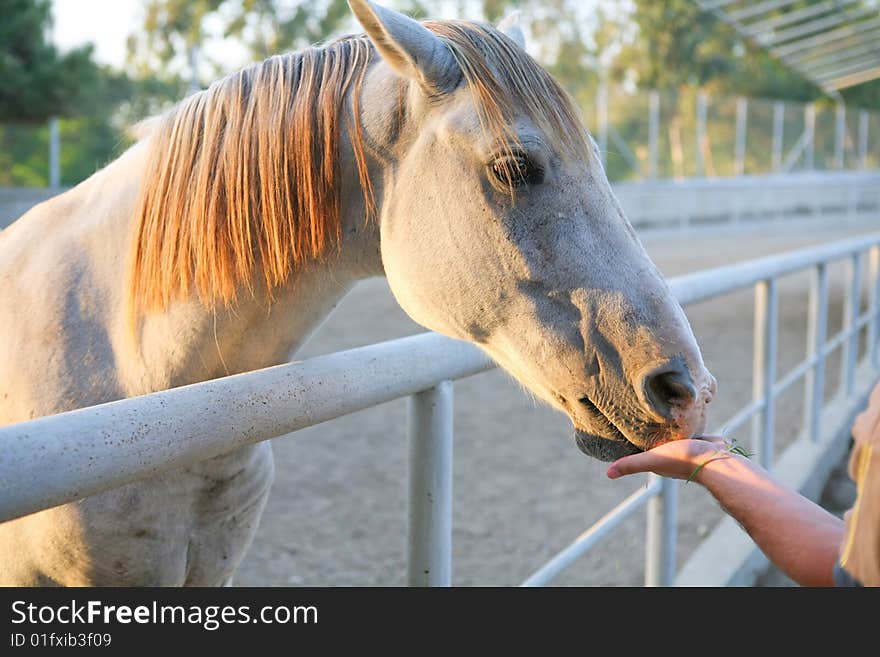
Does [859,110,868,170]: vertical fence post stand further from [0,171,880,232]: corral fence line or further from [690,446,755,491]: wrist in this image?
[690,446,755,491]: wrist

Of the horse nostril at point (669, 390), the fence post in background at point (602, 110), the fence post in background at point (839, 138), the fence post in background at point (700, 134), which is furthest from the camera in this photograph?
the fence post in background at point (839, 138)

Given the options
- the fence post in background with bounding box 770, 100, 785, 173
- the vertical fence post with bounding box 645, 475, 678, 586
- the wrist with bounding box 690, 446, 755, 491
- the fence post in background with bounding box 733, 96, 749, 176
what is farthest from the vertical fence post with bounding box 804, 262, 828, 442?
the fence post in background with bounding box 770, 100, 785, 173

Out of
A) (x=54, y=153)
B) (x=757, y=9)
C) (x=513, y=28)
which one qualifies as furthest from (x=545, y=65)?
(x=757, y=9)

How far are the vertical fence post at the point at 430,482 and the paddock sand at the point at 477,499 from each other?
1225 mm

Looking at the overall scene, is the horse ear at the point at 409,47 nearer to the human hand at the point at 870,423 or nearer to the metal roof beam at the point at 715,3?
the human hand at the point at 870,423

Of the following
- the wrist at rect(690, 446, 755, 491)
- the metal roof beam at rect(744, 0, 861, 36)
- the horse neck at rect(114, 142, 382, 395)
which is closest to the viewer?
the wrist at rect(690, 446, 755, 491)

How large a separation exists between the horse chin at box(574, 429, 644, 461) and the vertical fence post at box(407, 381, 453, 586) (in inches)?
10.7

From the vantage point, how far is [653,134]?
18.7 meters

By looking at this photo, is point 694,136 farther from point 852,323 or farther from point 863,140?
point 852,323

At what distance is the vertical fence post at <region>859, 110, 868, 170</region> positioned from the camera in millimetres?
26033

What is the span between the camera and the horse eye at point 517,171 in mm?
1444

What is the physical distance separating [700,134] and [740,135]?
72.7 inches

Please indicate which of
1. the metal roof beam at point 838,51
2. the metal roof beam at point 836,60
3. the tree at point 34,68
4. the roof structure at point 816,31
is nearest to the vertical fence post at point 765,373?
the tree at point 34,68
